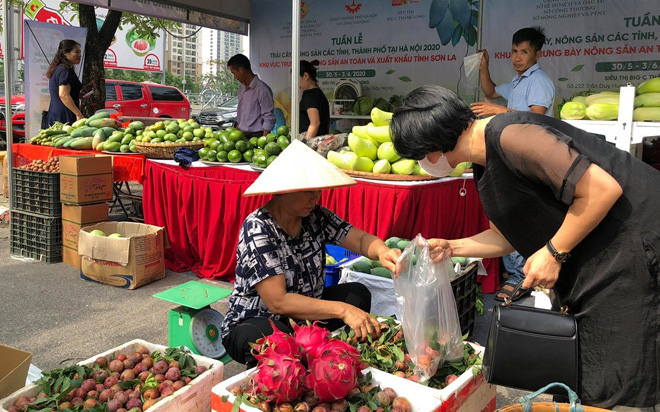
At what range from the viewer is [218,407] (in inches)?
76.4

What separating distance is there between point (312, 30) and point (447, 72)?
262 centimetres

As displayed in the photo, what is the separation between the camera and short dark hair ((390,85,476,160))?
6.10 feet

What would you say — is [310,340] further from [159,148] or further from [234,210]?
[159,148]

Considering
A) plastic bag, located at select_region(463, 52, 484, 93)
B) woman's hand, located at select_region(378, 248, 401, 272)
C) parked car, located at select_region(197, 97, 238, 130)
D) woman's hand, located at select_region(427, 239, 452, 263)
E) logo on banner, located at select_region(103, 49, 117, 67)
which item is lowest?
woman's hand, located at select_region(378, 248, 401, 272)

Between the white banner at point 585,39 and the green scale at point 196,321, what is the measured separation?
5824mm

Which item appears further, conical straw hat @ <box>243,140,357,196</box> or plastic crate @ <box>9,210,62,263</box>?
plastic crate @ <box>9,210,62,263</box>

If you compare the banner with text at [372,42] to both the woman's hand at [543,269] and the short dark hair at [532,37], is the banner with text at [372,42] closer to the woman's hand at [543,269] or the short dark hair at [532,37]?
the short dark hair at [532,37]

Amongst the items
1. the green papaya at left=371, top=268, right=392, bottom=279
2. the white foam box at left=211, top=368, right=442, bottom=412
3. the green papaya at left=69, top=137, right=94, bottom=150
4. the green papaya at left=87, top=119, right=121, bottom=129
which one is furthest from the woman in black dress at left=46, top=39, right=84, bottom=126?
the white foam box at left=211, top=368, right=442, bottom=412

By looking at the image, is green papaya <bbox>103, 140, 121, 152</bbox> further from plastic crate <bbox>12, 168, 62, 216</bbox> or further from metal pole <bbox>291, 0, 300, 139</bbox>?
metal pole <bbox>291, 0, 300, 139</bbox>

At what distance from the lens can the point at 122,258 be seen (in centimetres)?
490

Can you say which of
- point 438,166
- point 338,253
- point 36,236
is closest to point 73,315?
point 36,236

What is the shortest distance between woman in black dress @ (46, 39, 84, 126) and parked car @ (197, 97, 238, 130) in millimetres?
6873

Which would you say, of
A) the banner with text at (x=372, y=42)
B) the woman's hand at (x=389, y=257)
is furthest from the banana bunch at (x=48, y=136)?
the woman's hand at (x=389, y=257)

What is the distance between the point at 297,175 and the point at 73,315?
2.80 m
